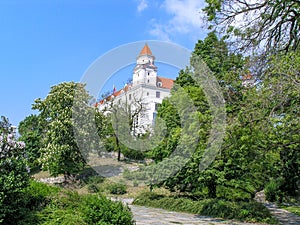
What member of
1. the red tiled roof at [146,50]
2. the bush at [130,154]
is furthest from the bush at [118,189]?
the red tiled roof at [146,50]

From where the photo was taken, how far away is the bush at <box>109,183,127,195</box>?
19219 millimetres

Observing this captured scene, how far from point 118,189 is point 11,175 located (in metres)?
14.5

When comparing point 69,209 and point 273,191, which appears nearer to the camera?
point 69,209

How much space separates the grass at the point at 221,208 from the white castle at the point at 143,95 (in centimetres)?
648

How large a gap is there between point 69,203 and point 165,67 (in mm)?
7208

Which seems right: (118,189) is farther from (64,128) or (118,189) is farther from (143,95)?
(143,95)

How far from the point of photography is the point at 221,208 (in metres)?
9.80

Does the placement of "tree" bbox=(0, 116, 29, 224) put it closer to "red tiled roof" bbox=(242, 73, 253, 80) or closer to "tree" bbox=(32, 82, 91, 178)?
"red tiled roof" bbox=(242, 73, 253, 80)

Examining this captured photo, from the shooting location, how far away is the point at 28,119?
1626 inches

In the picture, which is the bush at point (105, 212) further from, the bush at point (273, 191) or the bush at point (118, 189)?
the bush at point (118, 189)

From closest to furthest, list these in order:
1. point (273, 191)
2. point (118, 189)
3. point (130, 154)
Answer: point (273, 191)
point (118, 189)
point (130, 154)

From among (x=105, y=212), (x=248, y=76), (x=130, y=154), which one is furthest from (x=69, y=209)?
(x=130, y=154)

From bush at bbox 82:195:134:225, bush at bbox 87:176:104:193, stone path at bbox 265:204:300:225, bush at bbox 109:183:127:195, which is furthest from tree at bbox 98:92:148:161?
bush at bbox 82:195:134:225

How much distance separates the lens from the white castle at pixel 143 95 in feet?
60.8
